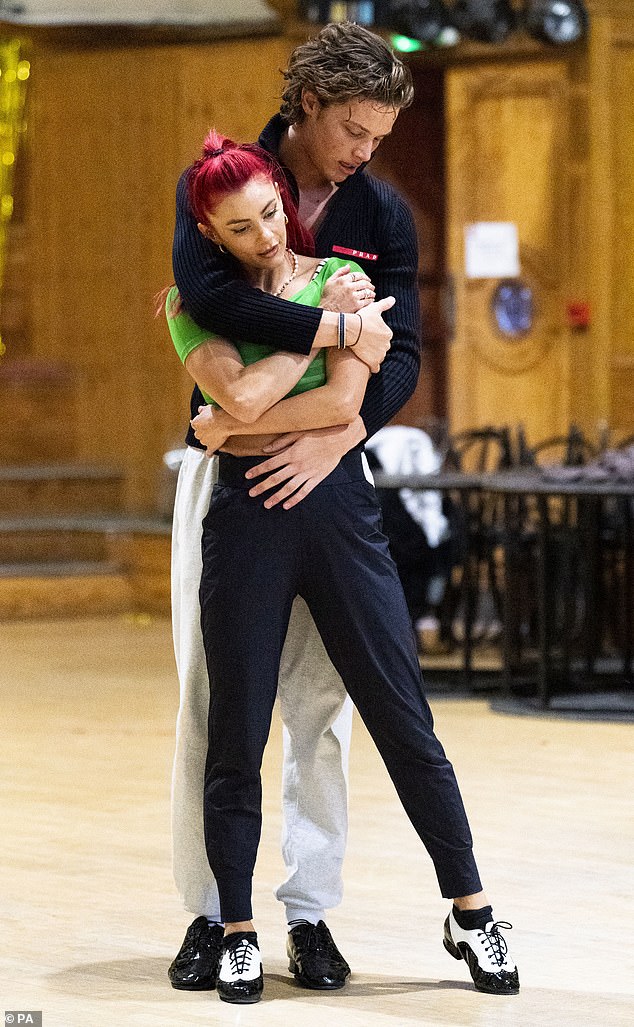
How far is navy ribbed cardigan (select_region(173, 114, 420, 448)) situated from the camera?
8.33ft

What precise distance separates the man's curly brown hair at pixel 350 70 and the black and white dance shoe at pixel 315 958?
138 cm

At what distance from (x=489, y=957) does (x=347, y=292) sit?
3.63 ft

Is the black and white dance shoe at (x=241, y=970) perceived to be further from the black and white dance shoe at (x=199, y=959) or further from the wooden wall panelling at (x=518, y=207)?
the wooden wall panelling at (x=518, y=207)

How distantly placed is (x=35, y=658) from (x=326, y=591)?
4731mm

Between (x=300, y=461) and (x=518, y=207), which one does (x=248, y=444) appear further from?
(x=518, y=207)

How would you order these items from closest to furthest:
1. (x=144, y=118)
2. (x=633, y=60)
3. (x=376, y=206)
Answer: (x=376, y=206) → (x=633, y=60) → (x=144, y=118)

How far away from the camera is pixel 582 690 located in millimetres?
6121

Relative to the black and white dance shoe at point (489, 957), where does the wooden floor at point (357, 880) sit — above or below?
below

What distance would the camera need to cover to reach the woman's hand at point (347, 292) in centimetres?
259

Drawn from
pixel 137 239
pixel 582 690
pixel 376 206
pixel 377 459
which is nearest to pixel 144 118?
pixel 137 239

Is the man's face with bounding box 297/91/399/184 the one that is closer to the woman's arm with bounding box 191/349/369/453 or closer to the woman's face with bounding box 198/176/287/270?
the woman's face with bounding box 198/176/287/270

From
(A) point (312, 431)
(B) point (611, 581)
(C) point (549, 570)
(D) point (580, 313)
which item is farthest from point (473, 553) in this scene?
(A) point (312, 431)

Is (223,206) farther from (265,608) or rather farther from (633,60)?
(633,60)

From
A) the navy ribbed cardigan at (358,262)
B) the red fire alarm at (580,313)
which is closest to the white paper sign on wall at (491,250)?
the red fire alarm at (580,313)
